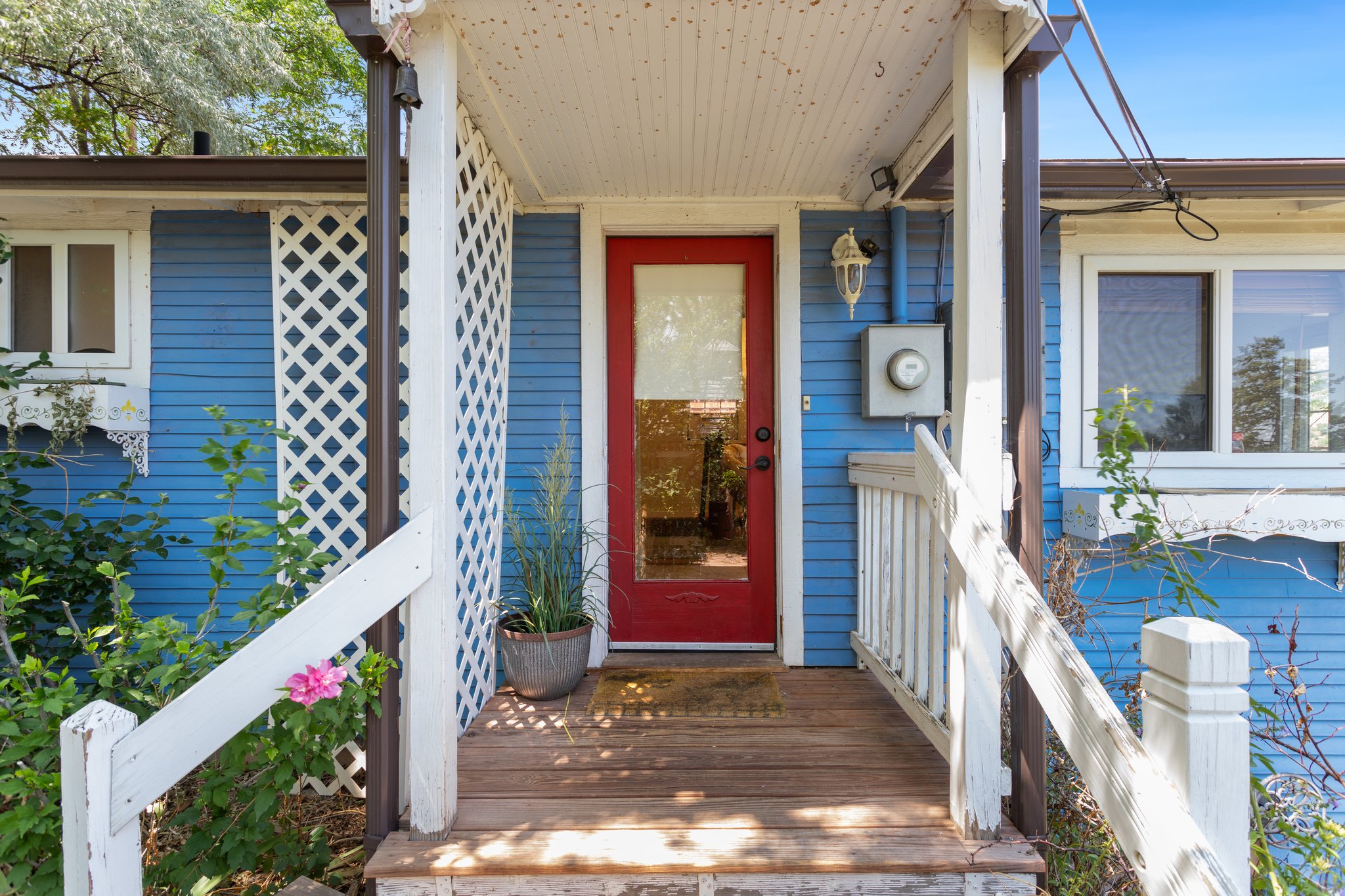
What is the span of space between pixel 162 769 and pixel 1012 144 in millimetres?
2597

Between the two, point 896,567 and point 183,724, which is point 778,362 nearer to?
point 896,567

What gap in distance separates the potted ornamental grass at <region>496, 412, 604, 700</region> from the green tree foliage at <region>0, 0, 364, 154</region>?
696 centimetres

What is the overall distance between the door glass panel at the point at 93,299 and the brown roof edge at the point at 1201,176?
12.4ft

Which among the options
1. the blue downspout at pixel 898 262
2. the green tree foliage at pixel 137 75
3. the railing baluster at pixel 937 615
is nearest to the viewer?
the railing baluster at pixel 937 615

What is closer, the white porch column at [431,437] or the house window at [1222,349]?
the white porch column at [431,437]

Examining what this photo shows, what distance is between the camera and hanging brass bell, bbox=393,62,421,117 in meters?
1.63

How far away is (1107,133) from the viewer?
2.09 meters

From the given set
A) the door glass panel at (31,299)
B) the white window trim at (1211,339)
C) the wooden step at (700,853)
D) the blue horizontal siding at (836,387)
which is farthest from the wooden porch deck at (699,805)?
the door glass panel at (31,299)

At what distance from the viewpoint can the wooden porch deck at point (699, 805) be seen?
5.10 feet

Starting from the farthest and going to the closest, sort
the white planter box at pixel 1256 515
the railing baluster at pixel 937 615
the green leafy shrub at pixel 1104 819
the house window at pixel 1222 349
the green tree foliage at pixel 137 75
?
the green tree foliage at pixel 137 75 < the house window at pixel 1222 349 < the white planter box at pixel 1256 515 < the railing baluster at pixel 937 615 < the green leafy shrub at pixel 1104 819

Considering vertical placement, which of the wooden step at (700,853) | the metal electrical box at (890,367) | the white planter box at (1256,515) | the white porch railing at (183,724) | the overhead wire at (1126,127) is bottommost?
the wooden step at (700,853)

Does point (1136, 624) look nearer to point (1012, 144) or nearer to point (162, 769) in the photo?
point (1012, 144)

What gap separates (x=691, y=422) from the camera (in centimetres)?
315

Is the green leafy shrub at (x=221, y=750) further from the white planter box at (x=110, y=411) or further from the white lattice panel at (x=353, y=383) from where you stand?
the white planter box at (x=110, y=411)
